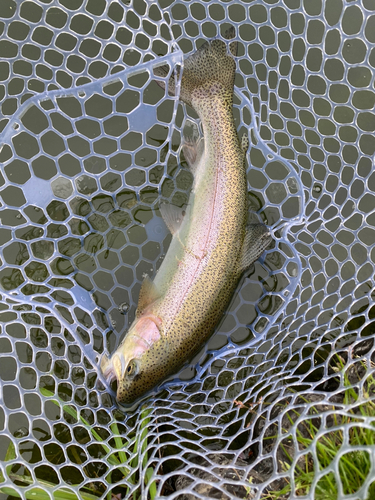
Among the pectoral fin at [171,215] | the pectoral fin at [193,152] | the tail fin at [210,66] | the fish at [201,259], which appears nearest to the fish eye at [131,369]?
the fish at [201,259]

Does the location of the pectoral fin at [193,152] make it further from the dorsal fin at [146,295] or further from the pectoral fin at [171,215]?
the dorsal fin at [146,295]

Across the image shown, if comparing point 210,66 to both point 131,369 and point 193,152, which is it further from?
point 131,369

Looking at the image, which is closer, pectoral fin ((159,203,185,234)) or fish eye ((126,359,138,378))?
fish eye ((126,359,138,378))

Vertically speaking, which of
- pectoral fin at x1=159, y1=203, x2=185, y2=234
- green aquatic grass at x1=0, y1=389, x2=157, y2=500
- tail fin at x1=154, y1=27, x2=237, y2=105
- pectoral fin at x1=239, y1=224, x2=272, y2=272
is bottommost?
green aquatic grass at x1=0, y1=389, x2=157, y2=500

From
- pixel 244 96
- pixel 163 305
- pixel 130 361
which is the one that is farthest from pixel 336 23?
pixel 130 361

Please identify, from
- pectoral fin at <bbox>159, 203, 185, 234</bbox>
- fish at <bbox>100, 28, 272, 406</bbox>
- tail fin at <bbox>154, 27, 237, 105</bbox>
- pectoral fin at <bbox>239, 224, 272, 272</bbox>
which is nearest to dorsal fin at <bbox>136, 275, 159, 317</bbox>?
fish at <bbox>100, 28, 272, 406</bbox>

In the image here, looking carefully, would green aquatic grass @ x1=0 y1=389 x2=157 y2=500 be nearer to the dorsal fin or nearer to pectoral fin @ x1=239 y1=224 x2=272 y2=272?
the dorsal fin
